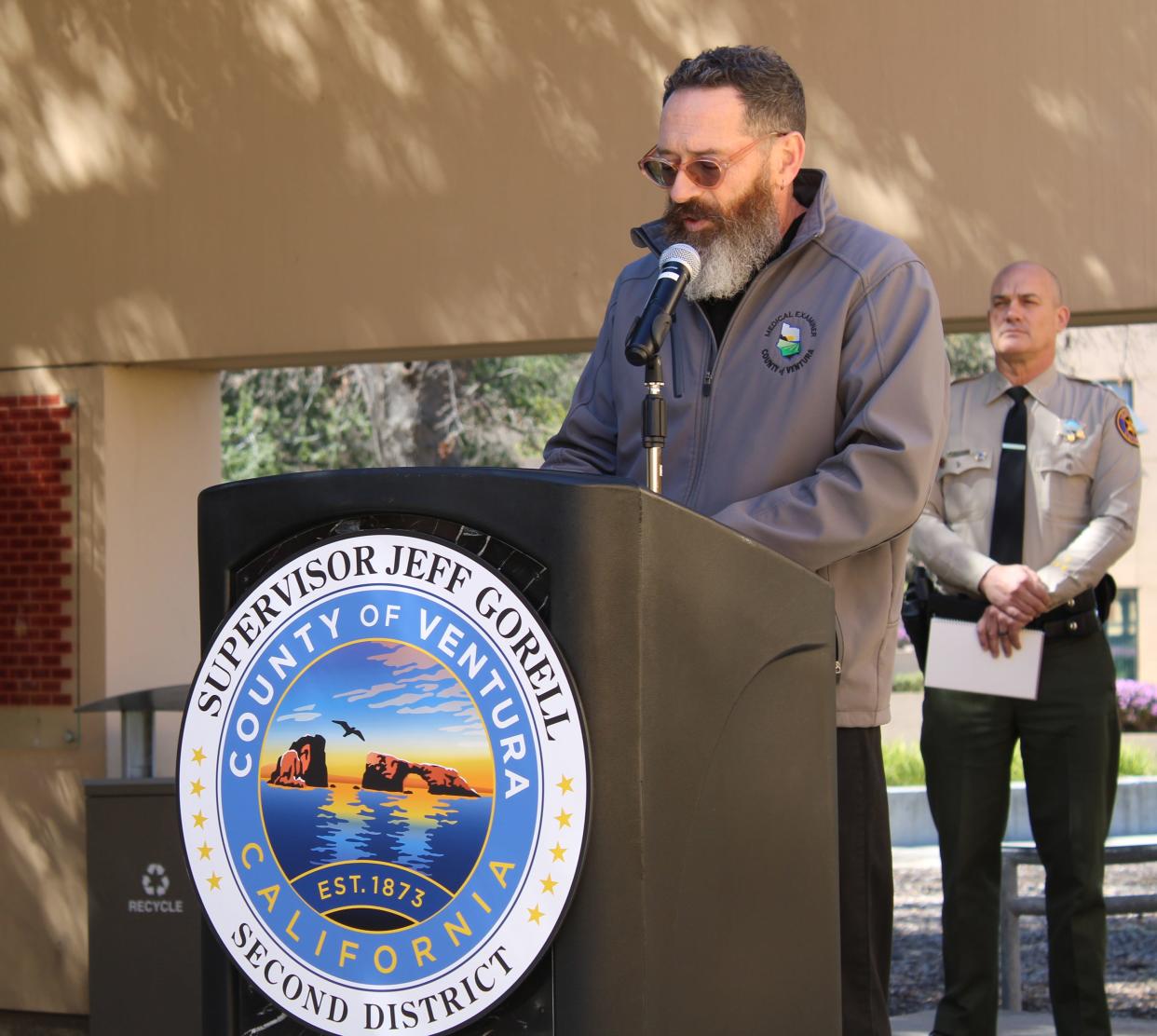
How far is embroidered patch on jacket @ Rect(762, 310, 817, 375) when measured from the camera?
241 centimetres

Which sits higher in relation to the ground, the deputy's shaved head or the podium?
the deputy's shaved head

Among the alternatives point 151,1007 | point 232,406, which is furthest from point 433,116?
point 232,406

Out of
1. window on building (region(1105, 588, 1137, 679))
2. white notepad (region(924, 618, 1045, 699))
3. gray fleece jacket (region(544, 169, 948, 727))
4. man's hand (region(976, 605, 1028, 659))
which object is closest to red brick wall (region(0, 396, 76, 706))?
white notepad (region(924, 618, 1045, 699))

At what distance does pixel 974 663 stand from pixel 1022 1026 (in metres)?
1.42

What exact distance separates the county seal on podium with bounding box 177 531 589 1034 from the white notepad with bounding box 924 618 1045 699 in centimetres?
297

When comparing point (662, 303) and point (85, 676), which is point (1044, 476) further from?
point (85, 676)

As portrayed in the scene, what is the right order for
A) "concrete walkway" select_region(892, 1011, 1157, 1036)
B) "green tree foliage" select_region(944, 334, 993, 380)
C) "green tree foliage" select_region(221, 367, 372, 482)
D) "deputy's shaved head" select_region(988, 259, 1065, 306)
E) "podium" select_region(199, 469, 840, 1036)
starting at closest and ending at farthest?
"podium" select_region(199, 469, 840, 1036)
"deputy's shaved head" select_region(988, 259, 1065, 306)
"concrete walkway" select_region(892, 1011, 1157, 1036)
"green tree foliage" select_region(944, 334, 993, 380)
"green tree foliage" select_region(221, 367, 372, 482)

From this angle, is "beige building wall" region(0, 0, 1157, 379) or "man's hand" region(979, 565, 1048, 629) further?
"beige building wall" region(0, 0, 1157, 379)

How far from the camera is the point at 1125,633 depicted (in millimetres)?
34375

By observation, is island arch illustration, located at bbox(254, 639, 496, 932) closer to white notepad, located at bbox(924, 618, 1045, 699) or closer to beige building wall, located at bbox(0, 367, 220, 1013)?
white notepad, located at bbox(924, 618, 1045, 699)

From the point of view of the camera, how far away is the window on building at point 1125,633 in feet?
107

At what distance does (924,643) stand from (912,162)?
55.6 inches

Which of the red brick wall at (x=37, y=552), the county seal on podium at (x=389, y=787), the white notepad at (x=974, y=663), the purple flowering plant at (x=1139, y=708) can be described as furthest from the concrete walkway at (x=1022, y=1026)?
the purple flowering plant at (x=1139, y=708)

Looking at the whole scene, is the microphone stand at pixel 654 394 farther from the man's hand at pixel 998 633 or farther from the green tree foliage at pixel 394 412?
the green tree foliage at pixel 394 412
